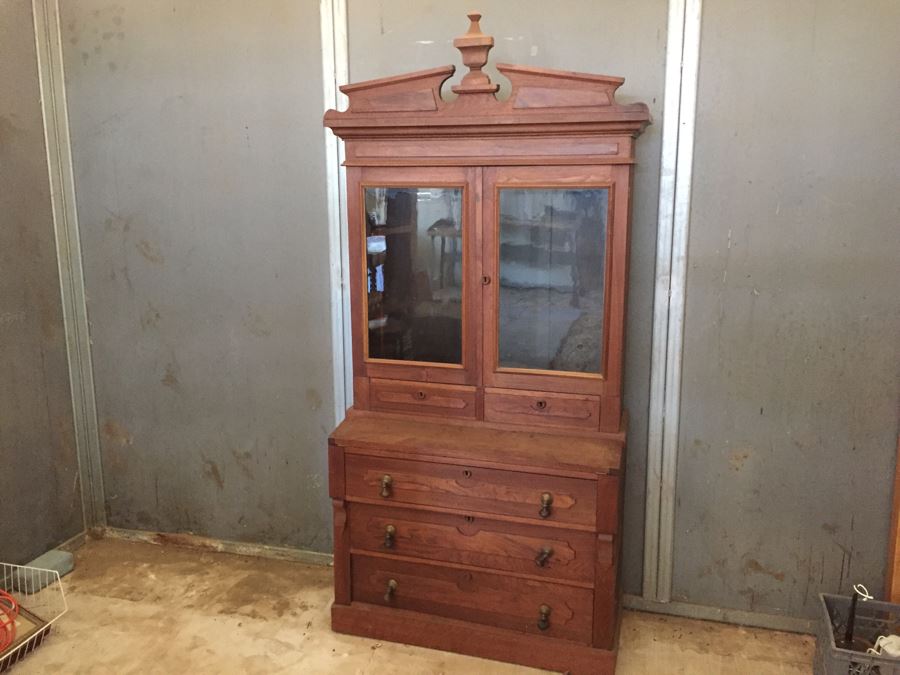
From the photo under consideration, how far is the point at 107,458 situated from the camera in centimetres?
304

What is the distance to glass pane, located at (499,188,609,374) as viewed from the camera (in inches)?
84.6

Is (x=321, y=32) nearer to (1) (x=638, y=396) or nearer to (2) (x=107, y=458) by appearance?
(1) (x=638, y=396)

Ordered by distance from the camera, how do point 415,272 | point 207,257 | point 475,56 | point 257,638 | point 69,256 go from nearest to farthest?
point 475,56 < point 415,272 < point 257,638 < point 207,257 < point 69,256

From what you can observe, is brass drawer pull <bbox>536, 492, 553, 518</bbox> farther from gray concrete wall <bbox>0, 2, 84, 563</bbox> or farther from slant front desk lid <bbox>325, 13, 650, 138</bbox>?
gray concrete wall <bbox>0, 2, 84, 563</bbox>

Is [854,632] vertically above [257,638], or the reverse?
[854,632]

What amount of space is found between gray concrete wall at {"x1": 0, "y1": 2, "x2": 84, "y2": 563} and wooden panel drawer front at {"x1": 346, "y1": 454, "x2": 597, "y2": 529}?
1.34m

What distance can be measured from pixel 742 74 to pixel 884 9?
385 millimetres

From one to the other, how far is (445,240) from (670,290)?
72 cm

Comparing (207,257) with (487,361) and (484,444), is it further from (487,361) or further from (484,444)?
(484,444)

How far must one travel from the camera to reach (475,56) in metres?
2.11

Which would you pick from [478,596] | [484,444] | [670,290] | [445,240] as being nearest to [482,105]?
[445,240]

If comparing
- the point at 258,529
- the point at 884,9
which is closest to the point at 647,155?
the point at 884,9

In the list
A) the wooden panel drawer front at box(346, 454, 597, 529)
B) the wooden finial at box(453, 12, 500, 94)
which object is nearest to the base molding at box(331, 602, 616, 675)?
the wooden panel drawer front at box(346, 454, 597, 529)

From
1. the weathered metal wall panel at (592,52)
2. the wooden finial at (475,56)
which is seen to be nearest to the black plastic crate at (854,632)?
the weathered metal wall panel at (592,52)
